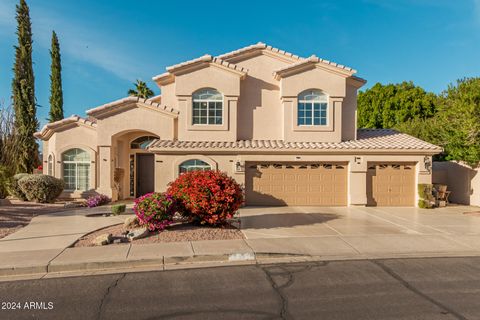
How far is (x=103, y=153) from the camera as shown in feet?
54.6

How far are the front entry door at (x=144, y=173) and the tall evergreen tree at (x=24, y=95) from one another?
5.90 metres

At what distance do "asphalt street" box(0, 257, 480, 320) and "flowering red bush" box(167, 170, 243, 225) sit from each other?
3112mm

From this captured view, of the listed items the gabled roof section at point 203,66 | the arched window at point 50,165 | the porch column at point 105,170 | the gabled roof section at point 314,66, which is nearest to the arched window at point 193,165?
the porch column at point 105,170

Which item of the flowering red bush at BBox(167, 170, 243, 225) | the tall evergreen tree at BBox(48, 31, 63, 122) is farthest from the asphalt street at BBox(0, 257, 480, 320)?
the tall evergreen tree at BBox(48, 31, 63, 122)

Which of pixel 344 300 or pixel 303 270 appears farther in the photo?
pixel 303 270

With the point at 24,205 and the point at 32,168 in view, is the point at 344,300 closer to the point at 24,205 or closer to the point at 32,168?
the point at 24,205

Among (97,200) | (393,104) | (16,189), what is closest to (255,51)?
(97,200)

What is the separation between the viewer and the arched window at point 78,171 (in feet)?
56.4

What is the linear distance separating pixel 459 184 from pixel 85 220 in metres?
18.3

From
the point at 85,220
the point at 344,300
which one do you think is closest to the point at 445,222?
the point at 344,300

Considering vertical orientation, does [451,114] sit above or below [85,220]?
above

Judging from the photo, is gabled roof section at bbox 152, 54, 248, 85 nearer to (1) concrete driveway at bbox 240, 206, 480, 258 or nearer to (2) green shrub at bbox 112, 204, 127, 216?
(1) concrete driveway at bbox 240, 206, 480, 258

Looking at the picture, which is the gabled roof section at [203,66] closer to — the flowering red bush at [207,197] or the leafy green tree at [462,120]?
the flowering red bush at [207,197]

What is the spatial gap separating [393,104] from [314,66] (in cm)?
2561
